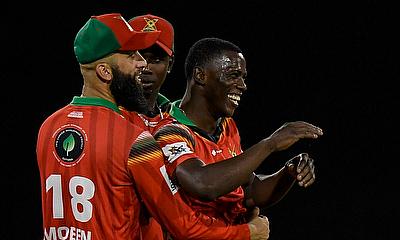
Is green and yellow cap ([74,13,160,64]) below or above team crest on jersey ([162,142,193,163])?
above

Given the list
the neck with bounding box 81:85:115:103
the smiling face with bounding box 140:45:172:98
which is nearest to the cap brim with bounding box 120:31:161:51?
the neck with bounding box 81:85:115:103

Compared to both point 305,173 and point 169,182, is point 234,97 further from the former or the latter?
point 169,182

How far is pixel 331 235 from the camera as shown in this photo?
446cm

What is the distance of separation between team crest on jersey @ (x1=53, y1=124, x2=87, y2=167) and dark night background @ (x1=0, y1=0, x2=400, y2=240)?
8.71ft

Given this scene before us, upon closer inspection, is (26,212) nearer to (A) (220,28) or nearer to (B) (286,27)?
(A) (220,28)

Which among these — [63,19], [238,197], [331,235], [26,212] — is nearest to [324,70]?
[331,235]

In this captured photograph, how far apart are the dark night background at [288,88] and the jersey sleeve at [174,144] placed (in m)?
2.45

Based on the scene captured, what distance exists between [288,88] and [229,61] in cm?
290

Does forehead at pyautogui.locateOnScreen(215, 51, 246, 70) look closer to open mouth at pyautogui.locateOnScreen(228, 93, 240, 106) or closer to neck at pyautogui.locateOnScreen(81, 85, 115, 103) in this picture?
open mouth at pyautogui.locateOnScreen(228, 93, 240, 106)

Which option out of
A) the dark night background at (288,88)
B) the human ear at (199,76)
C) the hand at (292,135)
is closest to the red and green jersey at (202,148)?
the human ear at (199,76)

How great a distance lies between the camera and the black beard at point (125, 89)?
67.9 inches

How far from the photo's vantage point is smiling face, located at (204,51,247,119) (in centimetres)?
220

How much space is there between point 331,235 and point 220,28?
5.08ft

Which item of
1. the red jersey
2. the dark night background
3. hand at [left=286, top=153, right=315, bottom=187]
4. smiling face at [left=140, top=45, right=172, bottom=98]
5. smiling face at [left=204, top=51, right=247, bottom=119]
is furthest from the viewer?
the dark night background
